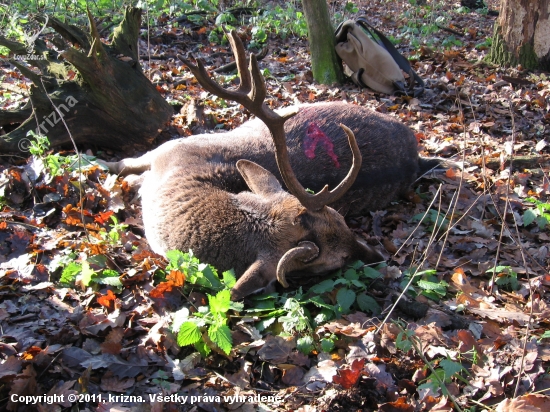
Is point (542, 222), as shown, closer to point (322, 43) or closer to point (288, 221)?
point (288, 221)

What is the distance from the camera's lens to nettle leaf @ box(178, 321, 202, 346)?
3.36 m

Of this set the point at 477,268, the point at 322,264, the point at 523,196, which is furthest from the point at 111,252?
the point at 523,196

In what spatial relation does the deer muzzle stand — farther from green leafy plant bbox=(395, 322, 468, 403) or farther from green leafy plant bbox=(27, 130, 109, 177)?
green leafy plant bbox=(27, 130, 109, 177)

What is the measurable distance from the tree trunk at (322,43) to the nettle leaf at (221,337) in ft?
21.2

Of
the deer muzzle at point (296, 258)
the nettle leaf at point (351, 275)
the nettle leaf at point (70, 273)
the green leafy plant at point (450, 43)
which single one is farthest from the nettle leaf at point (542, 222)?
the green leafy plant at point (450, 43)

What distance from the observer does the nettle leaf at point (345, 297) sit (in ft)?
12.8

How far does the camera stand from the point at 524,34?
9.08m

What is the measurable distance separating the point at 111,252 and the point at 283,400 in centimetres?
208

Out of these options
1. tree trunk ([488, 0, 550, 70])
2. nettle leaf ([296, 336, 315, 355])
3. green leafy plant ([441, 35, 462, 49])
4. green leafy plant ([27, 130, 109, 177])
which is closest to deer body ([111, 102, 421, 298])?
green leafy plant ([27, 130, 109, 177])

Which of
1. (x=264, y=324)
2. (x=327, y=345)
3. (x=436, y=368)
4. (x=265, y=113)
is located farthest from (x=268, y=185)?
(x=436, y=368)

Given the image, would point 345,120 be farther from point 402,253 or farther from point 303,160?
point 402,253

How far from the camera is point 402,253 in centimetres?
491

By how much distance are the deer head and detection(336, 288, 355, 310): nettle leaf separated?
1.20ft

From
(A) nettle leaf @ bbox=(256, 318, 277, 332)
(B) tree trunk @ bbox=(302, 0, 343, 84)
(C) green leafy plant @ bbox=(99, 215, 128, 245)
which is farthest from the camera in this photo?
(B) tree trunk @ bbox=(302, 0, 343, 84)
